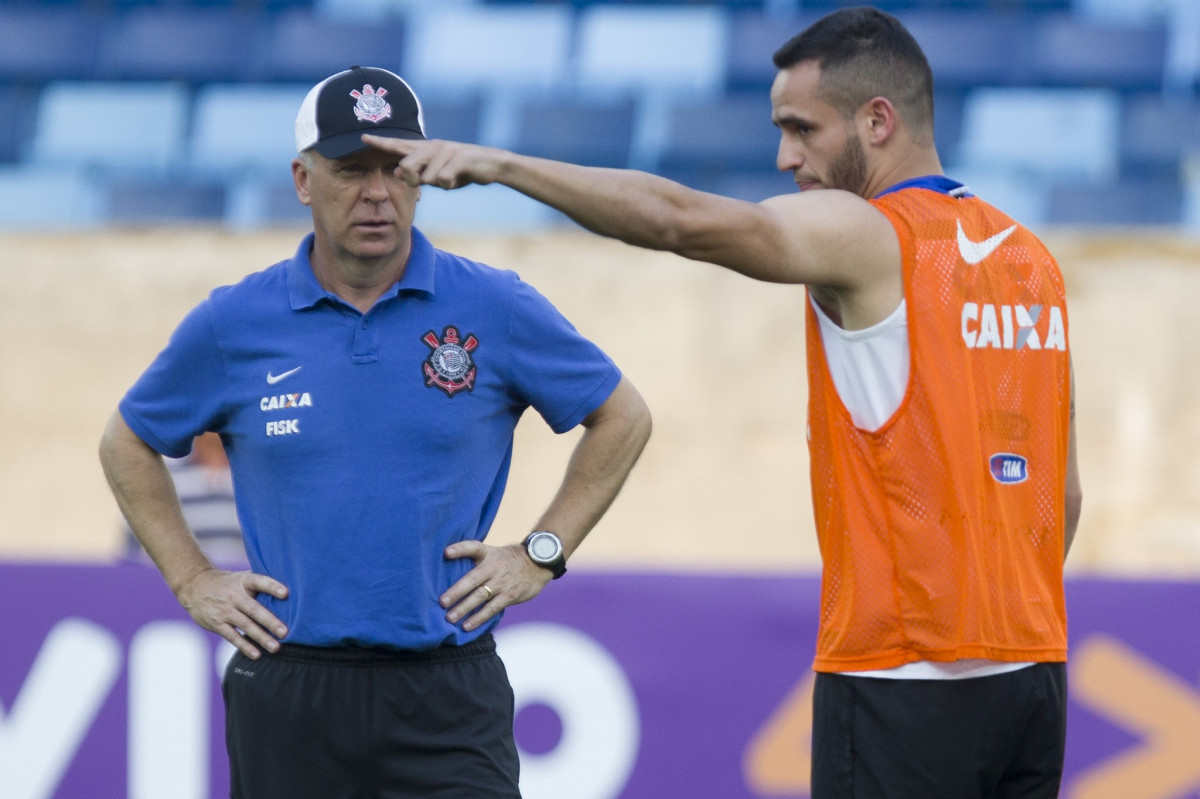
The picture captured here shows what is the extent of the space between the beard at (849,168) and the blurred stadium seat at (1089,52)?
806 centimetres

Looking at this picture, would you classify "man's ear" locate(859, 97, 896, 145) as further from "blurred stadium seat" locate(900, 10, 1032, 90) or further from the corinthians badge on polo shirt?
"blurred stadium seat" locate(900, 10, 1032, 90)

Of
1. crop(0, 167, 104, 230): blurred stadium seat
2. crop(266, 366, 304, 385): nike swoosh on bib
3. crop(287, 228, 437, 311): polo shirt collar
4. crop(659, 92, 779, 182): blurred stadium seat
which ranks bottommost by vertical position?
crop(266, 366, 304, 385): nike swoosh on bib

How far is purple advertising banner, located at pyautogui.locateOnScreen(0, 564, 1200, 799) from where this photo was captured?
454 cm

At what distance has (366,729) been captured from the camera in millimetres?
2803

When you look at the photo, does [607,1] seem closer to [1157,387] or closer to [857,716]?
[1157,387]

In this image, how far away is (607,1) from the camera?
34.1 ft

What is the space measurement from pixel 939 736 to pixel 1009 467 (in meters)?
0.50

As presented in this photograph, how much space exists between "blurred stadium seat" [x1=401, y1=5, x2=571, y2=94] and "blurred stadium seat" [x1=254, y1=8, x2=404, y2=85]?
0.15 meters

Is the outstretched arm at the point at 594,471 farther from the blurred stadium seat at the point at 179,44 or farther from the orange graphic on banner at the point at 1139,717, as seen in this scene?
the blurred stadium seat at the point at 179,44

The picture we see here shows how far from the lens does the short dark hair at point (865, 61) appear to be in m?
2.66

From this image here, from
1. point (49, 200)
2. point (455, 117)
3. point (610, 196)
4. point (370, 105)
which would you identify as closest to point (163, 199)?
point (49, 200)

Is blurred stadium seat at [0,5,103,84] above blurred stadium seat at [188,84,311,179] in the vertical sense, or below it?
above

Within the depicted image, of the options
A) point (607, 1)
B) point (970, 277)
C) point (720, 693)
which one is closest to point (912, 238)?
point (970, 277)

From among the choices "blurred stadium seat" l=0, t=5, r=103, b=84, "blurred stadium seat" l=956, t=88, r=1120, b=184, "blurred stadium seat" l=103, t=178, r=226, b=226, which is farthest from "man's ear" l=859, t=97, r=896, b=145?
"blurred stadium seat" l=0, t=5, r=103, b=84
